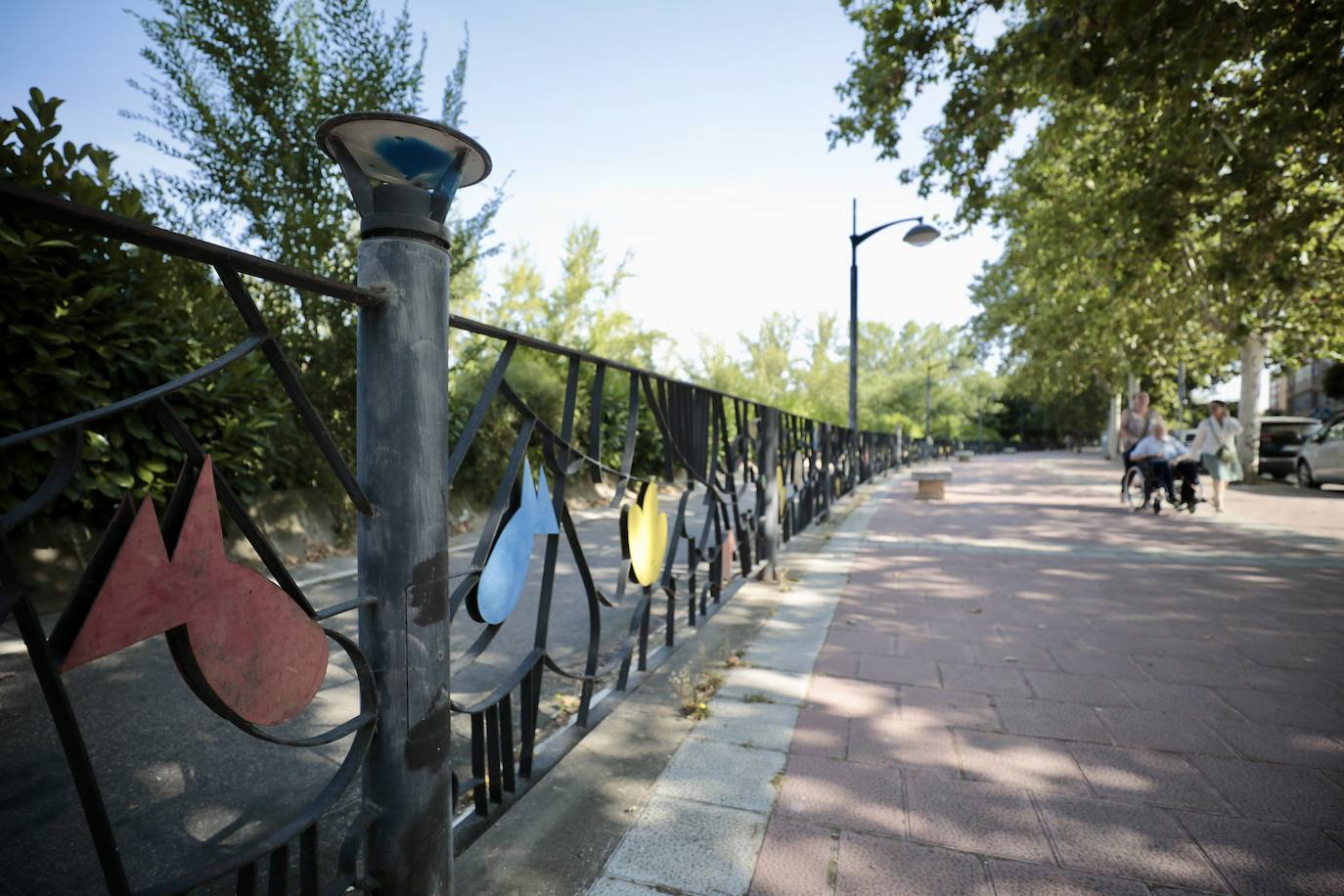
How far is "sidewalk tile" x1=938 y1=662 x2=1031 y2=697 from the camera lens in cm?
298

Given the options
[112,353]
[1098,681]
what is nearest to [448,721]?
[1098,681]

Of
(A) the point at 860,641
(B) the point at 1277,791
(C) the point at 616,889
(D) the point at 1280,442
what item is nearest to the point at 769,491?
(A) the point at 860,641

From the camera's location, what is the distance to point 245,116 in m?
5.96

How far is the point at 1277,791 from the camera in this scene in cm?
214

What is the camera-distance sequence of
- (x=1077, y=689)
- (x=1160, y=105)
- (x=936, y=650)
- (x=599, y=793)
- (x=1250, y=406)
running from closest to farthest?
(x=599, y=793)
(x=1077, y=689)
(x=936, y=650)
(x=1160, y=105)
(x=1250, y=406)

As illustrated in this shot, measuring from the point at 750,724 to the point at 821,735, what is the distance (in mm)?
265

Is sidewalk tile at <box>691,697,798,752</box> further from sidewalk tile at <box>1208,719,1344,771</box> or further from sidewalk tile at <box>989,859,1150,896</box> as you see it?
sidewalk tile at <box>1208,719,1344,771</box>

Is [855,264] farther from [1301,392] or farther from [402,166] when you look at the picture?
[1301,392]

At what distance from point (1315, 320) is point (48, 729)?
21996 mm

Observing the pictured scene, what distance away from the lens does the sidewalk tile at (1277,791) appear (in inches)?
79.3

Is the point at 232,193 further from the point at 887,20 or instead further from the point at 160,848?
the point at 887,20

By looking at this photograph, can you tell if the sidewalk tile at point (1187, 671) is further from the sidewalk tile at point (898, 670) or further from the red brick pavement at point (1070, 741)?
the sidewalk tile at point (898, 670)

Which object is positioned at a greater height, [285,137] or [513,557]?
[285,137]

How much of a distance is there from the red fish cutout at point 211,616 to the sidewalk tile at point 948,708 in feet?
7.60
